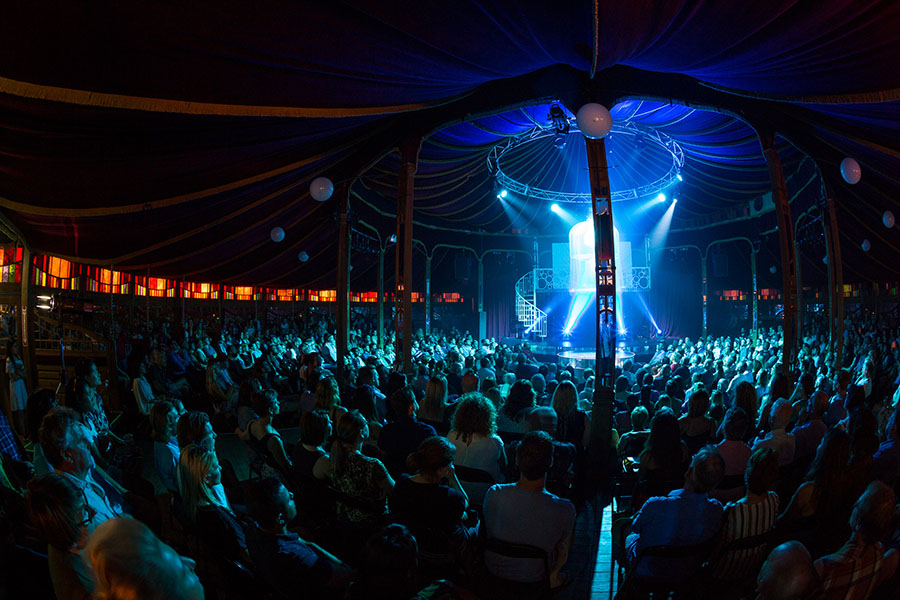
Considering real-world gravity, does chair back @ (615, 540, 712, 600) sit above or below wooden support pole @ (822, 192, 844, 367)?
below

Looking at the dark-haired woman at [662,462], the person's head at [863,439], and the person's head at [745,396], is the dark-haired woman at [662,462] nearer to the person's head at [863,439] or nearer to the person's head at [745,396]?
the person's head at [863,439]

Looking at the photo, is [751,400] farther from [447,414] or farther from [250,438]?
[250,438]

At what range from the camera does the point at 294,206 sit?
847 cm

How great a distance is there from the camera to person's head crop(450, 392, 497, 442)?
3.00m

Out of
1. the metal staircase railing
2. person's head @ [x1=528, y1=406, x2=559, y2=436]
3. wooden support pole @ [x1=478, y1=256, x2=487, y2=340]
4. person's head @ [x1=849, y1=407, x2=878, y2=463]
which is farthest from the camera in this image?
wooden support pole @ [x1=478, y1=256, x2=487, y2=340]

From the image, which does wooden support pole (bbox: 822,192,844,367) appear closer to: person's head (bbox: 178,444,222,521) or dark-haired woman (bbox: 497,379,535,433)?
dark-haired woman (bbox: 497,379,535,433)

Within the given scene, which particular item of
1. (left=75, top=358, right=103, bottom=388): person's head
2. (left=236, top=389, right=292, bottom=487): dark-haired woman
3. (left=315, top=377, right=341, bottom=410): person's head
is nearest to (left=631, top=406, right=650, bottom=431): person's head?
(left=315, top=377, right=341, bottom=410): person's head

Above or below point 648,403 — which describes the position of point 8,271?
above

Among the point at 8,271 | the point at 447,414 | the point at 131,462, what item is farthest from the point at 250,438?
the point at 8,271

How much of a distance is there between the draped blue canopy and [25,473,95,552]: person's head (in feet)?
7.56

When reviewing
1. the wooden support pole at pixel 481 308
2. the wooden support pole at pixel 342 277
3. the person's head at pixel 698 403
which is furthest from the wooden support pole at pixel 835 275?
the wooden support pole at pixel 481 308

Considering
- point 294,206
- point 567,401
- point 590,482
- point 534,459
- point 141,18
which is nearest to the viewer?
point 534,459

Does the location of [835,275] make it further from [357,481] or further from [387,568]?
[387,568]

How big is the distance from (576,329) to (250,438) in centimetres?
1733
